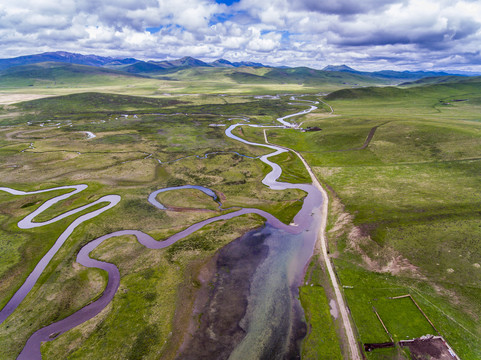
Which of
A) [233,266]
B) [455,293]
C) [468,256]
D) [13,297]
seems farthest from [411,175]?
[13,297]

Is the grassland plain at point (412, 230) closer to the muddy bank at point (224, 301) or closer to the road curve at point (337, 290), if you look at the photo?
the road curve at point (337, 290)

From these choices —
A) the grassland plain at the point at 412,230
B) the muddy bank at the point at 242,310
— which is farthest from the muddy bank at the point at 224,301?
the grassland plain at the point at 412,230

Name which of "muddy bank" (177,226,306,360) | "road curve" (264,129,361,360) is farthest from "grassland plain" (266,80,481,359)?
"muddy bank" (177,226,306,360)

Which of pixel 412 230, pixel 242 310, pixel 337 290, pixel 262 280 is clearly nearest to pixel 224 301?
pixel 242 310

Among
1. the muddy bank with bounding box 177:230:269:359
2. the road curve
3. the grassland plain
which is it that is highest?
the grassland plain

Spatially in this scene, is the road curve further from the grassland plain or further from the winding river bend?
the winding river bend
